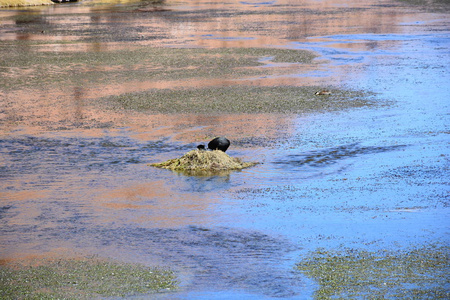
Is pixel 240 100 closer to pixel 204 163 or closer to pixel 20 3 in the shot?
pixel 204 163

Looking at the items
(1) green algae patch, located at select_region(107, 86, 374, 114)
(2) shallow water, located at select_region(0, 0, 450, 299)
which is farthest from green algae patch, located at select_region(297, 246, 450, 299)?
(1) green algae patch, located at select_region(107, 86, 374, 114)

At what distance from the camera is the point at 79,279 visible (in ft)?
22.6

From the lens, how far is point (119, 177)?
10602 millimetres

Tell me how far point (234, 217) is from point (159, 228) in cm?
94

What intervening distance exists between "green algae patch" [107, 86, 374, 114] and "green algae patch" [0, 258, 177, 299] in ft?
27.0

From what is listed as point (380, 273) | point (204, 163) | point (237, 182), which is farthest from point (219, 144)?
point (380, 273)

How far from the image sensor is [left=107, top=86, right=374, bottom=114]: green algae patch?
609 inches

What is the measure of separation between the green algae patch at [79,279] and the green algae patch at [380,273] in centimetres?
144

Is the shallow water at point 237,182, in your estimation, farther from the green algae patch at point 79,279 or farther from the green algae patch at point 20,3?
the green algae patch at point 20,3

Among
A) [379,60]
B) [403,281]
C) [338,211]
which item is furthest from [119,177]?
[379,60]

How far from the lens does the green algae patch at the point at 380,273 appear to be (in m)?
6.37

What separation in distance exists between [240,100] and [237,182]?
631 centimetres

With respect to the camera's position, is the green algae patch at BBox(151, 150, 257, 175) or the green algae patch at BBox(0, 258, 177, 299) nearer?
the green algae patch at BBox(0, 258, 177, 299)

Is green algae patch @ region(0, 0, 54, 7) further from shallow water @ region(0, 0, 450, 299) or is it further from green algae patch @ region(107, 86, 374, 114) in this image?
green algae patch @ region(107, 86, 374, 114)
